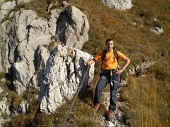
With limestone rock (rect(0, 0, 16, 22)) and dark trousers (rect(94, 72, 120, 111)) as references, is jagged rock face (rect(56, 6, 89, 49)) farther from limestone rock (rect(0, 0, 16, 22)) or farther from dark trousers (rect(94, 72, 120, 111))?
dark trousers (rect(94, 72, 120, 111))

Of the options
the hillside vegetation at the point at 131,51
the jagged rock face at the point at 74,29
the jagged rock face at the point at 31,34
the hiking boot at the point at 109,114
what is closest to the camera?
the hillside vegetation at the point at 131,51

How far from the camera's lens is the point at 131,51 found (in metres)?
14.0

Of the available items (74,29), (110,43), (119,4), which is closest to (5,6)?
(74,29)

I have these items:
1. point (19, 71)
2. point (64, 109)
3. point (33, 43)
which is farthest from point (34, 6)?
point (64, 109)

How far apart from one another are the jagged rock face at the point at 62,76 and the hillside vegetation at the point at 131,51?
0.43 meters

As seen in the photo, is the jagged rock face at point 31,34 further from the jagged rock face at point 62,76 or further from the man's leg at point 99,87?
the man's leg at point 99,87

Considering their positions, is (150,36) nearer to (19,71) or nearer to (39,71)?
(39,71)

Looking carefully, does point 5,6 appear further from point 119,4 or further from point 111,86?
point 111,86

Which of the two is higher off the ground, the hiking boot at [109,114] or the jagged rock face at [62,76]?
the jagged rock face at [62,76]

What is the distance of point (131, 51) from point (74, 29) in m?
4.43

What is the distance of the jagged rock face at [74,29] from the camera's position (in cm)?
1420

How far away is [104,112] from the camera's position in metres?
7.03

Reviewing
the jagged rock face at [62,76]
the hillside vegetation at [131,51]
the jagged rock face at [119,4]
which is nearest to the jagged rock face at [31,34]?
the hillside vegetation at [131,51]

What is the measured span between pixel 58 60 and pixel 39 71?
5.07 m
